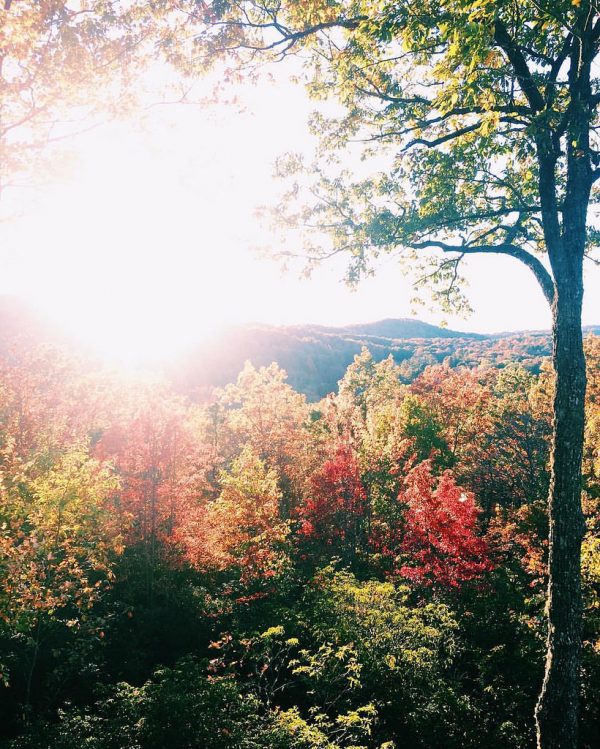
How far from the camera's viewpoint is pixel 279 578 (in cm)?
1559

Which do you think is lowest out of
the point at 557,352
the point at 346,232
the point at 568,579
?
the point at 568,579

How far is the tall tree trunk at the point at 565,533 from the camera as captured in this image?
17.6 ft

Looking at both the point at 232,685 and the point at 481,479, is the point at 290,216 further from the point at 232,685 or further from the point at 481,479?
the point at 481,479

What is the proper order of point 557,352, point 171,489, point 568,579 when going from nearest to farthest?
point 568,579
point 557,352
point 171,489

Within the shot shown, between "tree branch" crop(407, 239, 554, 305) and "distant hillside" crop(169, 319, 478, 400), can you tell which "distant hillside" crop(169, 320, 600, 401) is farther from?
"tree branch" crop(407, 239, 554, 305)

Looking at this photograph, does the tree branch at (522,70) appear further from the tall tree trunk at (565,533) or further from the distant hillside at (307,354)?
the distant hillside at (307,354)

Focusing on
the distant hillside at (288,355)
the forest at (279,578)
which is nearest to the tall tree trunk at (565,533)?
the forest at (279,578)

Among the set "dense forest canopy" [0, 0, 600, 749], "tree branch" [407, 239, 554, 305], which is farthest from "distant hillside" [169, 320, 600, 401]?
"tree branch" [407, 239, 554, 305]

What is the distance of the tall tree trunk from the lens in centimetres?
535

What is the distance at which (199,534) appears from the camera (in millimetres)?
16469

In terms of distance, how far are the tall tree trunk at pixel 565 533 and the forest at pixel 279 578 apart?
304cm

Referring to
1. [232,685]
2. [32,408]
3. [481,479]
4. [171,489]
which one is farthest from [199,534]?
[481,479]

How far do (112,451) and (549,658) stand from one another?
23.4 metres

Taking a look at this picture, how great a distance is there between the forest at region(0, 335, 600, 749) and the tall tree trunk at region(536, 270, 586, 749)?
3.04 meters
